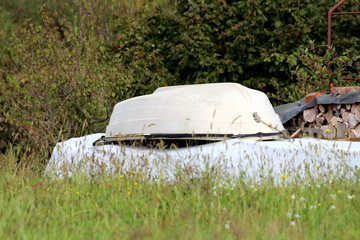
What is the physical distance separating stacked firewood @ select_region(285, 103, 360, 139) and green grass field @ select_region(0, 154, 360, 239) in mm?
2283

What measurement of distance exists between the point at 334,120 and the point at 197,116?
1715 mm

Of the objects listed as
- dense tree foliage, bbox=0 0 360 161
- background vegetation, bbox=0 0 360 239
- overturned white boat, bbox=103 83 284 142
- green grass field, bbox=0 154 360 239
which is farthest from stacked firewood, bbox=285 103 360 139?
green grass field, bbox=0 154 360 239

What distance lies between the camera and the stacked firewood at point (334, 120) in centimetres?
624

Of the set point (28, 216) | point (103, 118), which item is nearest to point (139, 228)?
point (28, 216)

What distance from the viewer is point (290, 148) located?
16.7ft

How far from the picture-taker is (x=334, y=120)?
6355 mm

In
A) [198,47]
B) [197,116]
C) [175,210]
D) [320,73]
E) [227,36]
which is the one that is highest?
[227,36]

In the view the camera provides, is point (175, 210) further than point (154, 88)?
No

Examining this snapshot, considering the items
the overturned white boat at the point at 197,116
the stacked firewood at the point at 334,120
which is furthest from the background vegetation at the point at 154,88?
the stacked firewood at the point at 334,120

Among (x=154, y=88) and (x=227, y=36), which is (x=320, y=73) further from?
(x=154, y=88)

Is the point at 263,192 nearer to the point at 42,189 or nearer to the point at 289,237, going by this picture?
the point at 289,237

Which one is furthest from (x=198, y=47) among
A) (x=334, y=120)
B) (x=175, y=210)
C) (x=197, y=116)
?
(x=175, y=210)

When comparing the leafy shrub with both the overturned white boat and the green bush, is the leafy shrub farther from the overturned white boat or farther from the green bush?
the overturned white boat

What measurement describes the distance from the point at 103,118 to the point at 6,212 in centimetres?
450
